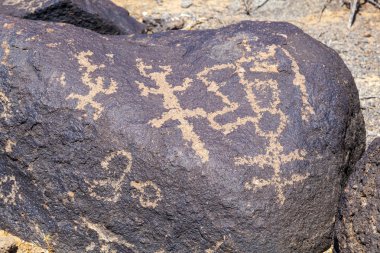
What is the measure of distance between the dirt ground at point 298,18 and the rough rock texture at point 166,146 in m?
1.71

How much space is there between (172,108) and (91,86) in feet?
1.13

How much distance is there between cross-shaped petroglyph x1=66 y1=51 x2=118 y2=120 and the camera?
8.32 ft

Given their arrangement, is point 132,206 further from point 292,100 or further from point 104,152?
point 292,100

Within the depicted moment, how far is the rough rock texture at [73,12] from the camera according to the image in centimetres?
360

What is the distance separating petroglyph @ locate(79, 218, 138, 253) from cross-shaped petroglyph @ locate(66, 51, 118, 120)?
1.43ft

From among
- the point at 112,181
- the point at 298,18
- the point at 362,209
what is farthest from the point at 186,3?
the point at 362,209

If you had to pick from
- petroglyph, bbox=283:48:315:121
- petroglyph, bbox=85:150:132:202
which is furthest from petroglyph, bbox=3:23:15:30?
petroglyph, bbox=283:48:315:121

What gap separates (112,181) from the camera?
2516 mm

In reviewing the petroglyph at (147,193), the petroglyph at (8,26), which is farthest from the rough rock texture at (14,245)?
the petroglyph at (8,26)

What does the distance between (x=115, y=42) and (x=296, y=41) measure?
2.69 ft

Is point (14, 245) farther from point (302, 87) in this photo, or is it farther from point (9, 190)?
point (302, 87)

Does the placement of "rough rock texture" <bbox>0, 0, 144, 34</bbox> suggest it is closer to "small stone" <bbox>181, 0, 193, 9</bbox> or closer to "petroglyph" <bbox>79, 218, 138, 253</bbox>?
"small stone" <bbox>181, 0, 193, 9</bbox>

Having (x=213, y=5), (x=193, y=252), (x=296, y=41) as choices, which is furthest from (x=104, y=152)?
(x=213, y=5)

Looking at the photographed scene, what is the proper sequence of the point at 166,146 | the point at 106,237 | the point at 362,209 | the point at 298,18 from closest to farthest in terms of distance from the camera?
the point at 362,209 < the point at 166,146 < the point at 106,237 < the point at 298,18
